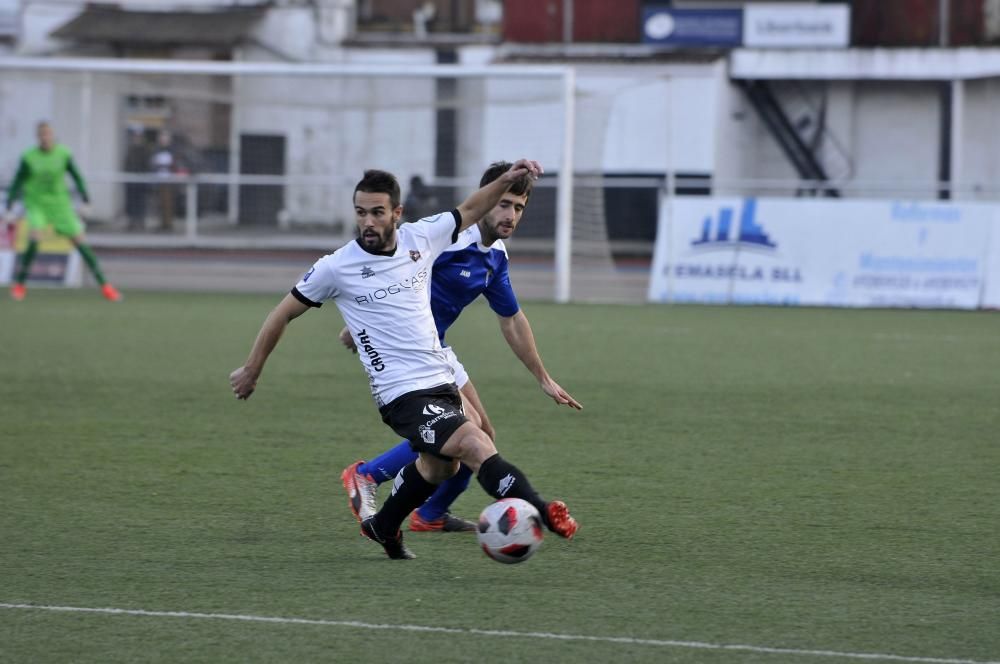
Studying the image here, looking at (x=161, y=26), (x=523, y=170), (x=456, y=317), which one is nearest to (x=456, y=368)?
(x=456, y=317)

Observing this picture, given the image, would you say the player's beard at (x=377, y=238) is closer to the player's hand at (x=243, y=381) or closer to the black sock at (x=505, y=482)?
the player's hand at (x=243, y=381)

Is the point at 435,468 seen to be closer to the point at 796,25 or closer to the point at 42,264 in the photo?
the point at 42,264

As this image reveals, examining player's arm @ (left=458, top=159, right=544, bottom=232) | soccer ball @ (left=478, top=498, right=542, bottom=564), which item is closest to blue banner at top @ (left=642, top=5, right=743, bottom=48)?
player's arm @ (left=458, top=159, right=544, bottom=232)

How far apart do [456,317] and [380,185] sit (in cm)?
111

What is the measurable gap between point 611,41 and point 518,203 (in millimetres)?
25528

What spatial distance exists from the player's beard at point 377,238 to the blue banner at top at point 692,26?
25.1 metres

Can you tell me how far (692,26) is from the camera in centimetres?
2972

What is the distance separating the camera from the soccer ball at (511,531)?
5.04 metres

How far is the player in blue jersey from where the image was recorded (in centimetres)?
619

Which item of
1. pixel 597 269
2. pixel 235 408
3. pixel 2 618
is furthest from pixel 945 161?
pixel 2 618

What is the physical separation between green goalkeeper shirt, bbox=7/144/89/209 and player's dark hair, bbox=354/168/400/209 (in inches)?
517

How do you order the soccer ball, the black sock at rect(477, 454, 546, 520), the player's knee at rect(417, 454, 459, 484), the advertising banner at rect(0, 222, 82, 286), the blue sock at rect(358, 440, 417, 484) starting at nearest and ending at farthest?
1. the soccer ball
2. the black sock at rect(477, 454, 546, 520)
3. the player's knee at rect(417, 454, 459, 484)
4. the blue sock at rect(358, 440, 417, 484)
5. the advertising banner at rect(0, 222, 82, 286)

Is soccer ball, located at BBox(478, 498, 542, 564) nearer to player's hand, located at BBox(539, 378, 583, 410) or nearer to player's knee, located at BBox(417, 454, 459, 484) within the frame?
player's knee, located at BBox(417, 454, 459, 484)

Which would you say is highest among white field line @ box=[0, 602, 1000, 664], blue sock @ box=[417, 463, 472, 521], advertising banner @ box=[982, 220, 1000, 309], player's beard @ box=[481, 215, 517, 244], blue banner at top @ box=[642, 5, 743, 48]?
blue banner at top @ box=[642, 5, 743, 48]
